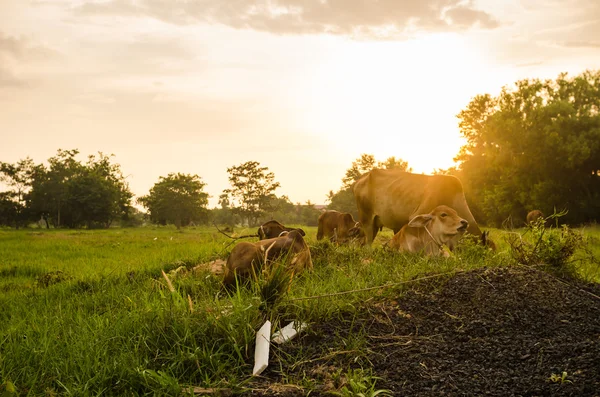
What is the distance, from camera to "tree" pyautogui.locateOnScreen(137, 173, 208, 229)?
63875mm

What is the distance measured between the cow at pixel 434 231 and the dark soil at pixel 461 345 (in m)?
2.37

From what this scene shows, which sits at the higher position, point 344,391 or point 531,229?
point 531,229

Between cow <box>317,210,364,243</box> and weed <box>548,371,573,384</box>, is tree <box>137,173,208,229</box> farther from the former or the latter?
weed <box>548,371,573,384</box>

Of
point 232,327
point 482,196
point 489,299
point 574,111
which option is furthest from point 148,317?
point 482,196

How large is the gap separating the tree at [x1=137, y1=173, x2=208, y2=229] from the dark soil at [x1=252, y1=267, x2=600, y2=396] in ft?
197

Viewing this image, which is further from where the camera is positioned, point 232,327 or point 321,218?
point 321,218

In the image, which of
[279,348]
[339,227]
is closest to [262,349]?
[279,348]

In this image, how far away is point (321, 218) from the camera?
442 inches

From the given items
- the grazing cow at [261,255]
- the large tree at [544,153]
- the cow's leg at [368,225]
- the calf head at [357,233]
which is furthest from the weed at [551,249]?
the large tree at [544,153]

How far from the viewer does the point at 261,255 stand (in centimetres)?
531

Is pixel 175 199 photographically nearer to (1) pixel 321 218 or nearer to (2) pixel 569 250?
(1) pixel 321 218

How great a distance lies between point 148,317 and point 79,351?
0.51m

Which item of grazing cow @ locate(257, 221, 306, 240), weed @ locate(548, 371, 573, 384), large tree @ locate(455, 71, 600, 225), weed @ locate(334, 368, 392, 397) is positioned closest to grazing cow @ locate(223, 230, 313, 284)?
grazing cow @ locate(257, 221, 306, 240)

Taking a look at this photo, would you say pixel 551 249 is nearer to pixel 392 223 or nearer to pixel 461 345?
pixel 461 345
